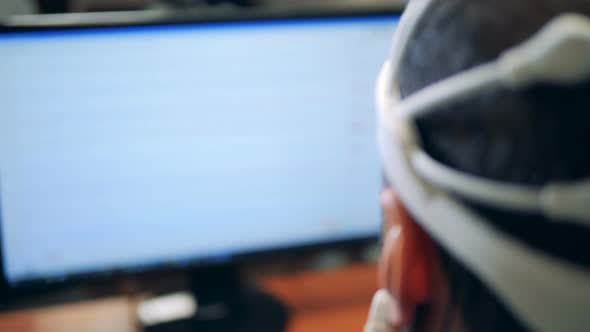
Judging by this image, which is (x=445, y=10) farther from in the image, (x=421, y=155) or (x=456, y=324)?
(x=456, y=324)

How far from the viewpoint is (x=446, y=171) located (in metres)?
0.35

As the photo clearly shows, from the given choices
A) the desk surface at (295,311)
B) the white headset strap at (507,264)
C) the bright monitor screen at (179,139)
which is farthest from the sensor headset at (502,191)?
the desk surface at (295,311)

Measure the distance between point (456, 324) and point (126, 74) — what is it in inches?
15.4

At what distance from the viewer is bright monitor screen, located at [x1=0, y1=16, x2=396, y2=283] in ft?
1.91

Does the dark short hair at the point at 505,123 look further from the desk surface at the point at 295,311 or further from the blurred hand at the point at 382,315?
the desk surface at the point at 295,311

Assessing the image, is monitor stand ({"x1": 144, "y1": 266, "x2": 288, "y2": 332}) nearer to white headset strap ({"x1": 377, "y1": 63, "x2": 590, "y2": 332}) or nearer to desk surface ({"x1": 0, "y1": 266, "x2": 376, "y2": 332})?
desk surface ({"x1": 0, "y1": 266, "x2": 376, "y2": 332})

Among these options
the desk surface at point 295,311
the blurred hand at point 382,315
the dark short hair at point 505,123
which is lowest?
the desk surface at point 295,311

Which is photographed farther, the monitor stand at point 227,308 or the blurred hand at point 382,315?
the monitor stand at point 227,308

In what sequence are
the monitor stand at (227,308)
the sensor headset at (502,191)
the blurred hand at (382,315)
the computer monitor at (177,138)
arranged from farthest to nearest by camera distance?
the monitor stand at (227,308), the computer monitor at (177,138), the blurred hand at (382,315), the sensor headset at (502,191)

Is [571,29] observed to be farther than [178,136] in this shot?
No

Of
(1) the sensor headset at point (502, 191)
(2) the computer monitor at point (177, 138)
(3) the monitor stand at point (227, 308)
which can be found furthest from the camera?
(3) the monitor stand at point (227, 308)

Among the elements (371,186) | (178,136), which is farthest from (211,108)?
(371,186)

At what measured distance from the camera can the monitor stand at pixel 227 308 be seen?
72 centimetres

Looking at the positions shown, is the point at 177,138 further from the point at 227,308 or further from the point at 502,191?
the point at 502,191
